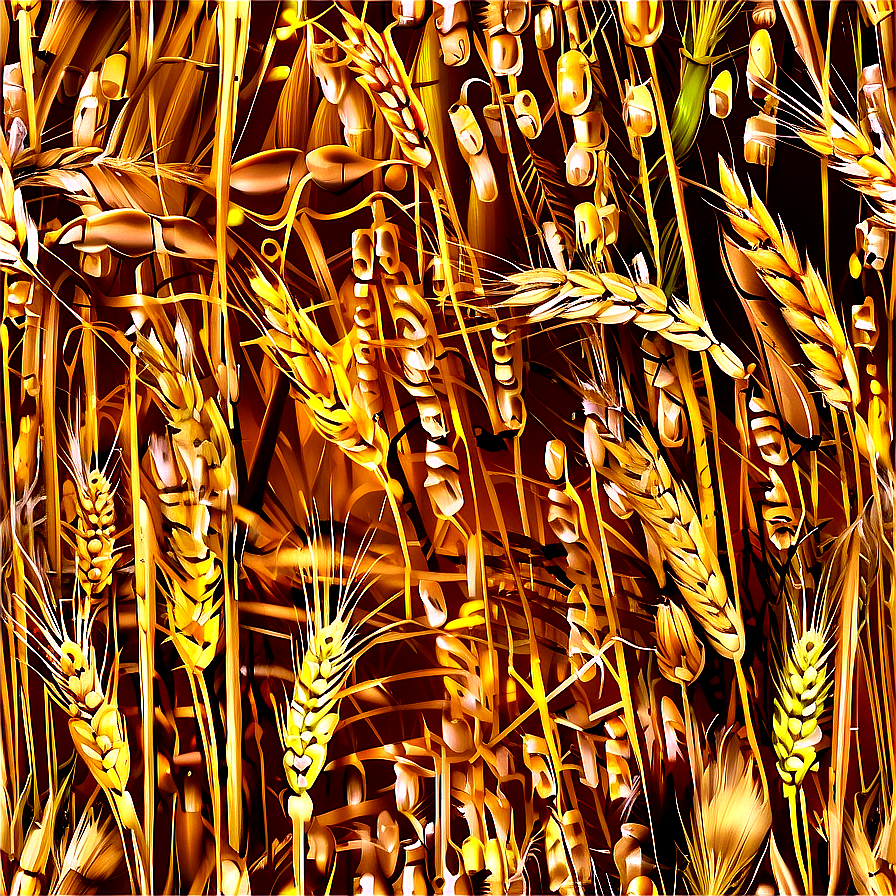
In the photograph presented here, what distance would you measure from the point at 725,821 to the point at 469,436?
0.49 m

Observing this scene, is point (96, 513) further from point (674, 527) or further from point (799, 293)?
point (799, 293)

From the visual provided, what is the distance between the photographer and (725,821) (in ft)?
2.37

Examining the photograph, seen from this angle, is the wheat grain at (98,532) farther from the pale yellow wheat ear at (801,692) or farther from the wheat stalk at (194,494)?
the pale yellow wheat ear at (801,692)

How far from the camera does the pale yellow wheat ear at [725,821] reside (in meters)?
0.72

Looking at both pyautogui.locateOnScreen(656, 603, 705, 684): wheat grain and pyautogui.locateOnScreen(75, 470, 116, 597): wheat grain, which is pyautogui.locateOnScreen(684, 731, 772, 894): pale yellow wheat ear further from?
pyautogui.locateOnScreen(75, 470, 116, 597): wheat grain

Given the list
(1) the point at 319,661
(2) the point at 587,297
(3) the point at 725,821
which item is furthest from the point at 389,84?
(3) the point at 725,821

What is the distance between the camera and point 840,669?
28.9 inches

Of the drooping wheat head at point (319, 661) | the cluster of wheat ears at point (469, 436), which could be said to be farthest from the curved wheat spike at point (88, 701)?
the drooping wheat head at point (319, 661)

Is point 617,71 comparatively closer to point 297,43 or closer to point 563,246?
point 563,246

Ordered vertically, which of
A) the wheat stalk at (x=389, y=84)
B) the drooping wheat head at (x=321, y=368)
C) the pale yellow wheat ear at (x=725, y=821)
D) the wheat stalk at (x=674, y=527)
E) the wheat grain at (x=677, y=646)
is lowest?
the pale yellow wheat ear at (x=725, y=821)

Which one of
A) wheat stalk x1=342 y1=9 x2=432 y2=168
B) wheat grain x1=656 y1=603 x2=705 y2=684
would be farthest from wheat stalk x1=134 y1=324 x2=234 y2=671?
wheat grain x1=656 y1=603 x2=705 y2=684

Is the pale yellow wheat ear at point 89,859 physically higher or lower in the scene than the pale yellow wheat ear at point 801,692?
lower

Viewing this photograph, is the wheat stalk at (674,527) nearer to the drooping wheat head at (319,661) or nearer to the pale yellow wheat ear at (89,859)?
the drooping wheat head at (319,661)

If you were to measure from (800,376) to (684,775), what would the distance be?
0.44 m
